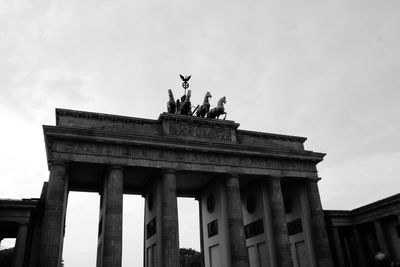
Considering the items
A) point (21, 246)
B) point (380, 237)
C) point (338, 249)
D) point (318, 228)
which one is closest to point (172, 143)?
point (21, 246)

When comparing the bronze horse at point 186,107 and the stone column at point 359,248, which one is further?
the stone column at point 359,248

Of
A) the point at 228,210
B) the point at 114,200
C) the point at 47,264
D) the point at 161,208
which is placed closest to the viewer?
the point at 47,264

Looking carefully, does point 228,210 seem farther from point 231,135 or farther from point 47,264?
point 47,264

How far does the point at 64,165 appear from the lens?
79.5 feet

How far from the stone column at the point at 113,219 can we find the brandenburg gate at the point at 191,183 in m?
0.07

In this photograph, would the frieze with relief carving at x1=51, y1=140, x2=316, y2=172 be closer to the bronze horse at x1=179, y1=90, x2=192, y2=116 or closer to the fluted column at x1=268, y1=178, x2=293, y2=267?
the fluted column at x1=268, y1=178, x2=293, y2=267

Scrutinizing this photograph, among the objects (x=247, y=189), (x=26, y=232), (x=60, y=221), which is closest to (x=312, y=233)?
(x=247, y=189)

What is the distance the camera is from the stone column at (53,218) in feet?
71.1

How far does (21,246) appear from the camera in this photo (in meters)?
22.3

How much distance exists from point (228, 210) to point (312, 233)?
8.23 meters

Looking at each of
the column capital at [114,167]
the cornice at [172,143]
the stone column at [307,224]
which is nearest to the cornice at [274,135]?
the cornice at [172,143]

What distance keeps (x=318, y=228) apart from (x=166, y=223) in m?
13.6

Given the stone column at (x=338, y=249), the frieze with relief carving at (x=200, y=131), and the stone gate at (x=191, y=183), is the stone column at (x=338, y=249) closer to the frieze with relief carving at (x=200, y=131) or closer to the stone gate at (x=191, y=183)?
the stone gate at (x=191, y=183)

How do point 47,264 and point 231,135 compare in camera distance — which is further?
point 231,135
